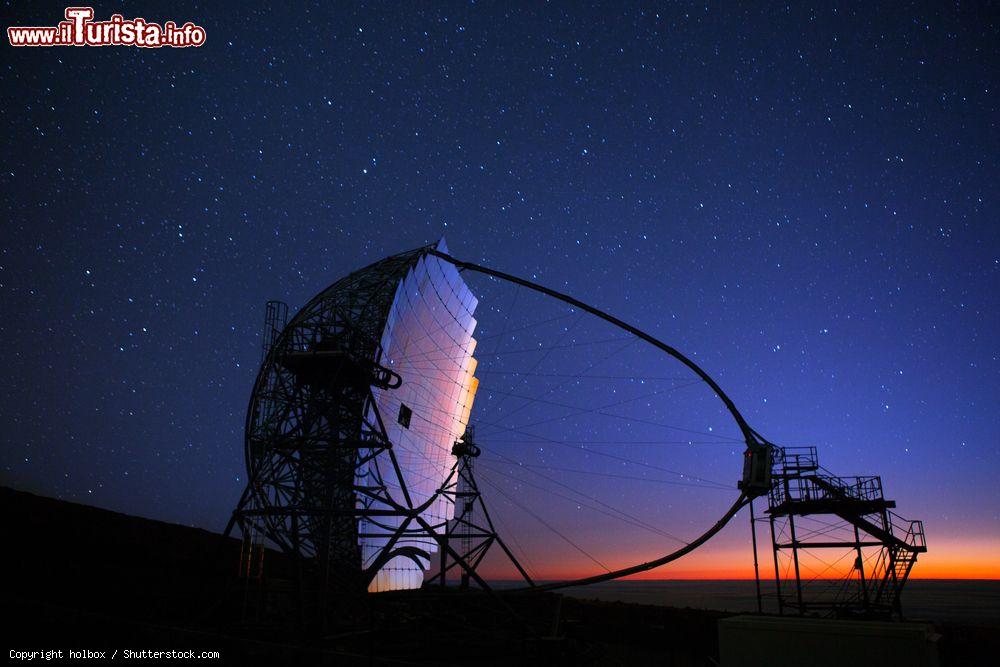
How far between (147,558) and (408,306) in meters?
21.3

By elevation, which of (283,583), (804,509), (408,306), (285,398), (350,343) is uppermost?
(408,306)

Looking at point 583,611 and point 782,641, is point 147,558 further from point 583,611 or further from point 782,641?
point 782,641

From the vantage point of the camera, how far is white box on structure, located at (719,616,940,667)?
45.9ft

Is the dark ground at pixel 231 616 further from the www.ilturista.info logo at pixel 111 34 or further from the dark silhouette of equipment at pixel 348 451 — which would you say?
the www.ilturista.info logo at pixel 111 34

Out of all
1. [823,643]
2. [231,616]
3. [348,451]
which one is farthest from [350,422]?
[823,643]

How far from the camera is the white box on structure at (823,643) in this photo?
1398cm

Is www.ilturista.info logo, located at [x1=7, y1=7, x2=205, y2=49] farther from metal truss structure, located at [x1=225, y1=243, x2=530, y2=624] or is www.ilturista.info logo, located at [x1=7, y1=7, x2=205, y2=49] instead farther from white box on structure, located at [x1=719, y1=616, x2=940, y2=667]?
white box on structure, located at [x1=719, y1=616, x2=940, y2=667]

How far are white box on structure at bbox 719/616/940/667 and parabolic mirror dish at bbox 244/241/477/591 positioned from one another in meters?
8.84

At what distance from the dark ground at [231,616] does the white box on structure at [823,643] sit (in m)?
2.81

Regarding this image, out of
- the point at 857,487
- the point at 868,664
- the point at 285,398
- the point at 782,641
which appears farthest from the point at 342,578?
the point at 857,487

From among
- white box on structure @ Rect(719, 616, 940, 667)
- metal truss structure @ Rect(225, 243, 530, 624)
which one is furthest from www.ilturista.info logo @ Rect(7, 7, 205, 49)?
white box on structure @ Rect(719, 616, 940, 667)

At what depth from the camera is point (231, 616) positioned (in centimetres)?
2348

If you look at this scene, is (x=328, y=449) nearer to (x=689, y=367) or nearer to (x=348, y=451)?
(x=348, y=451)

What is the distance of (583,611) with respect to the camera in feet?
120
